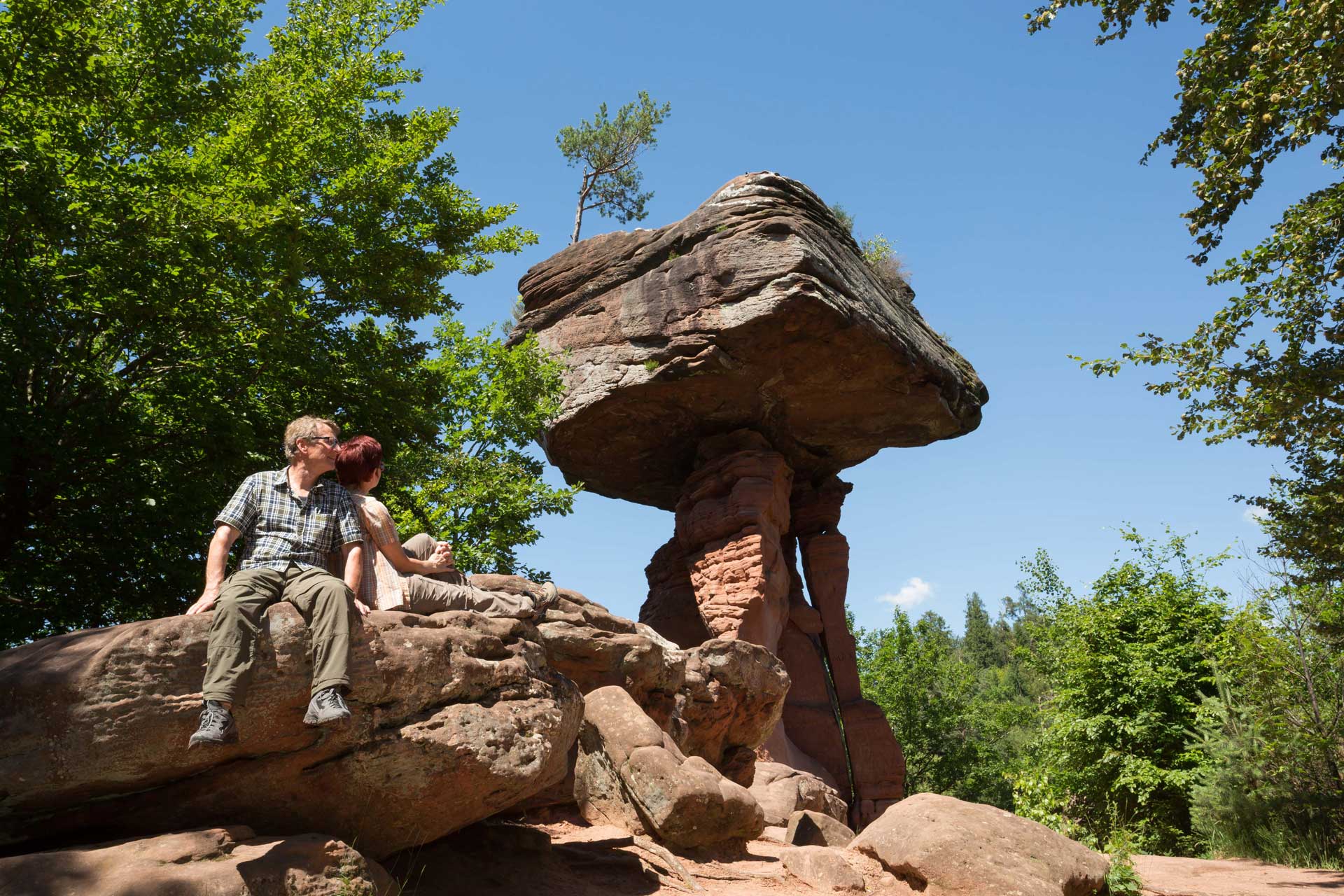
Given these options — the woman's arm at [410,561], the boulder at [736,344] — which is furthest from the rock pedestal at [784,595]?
the woman's arm at [410,561]

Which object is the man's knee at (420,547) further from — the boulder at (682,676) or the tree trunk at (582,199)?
the tree trunk at (582,199)

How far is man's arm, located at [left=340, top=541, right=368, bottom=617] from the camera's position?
4844mm

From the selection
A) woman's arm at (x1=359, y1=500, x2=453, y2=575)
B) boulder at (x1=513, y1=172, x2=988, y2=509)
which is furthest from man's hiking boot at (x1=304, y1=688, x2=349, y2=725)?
boulder at (x1=513, y1=172, x2=988, y2=509)

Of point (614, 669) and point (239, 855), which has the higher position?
point (614, 669)

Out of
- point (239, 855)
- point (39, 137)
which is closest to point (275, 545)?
point (239, 855)

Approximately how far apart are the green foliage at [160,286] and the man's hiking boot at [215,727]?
702 cm

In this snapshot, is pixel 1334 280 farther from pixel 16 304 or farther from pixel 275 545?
pixel 16 304

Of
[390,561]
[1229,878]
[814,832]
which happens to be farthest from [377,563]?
[1229,878]

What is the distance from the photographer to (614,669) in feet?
27.8

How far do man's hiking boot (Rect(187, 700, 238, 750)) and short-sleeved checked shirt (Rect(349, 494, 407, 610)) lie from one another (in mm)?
1126

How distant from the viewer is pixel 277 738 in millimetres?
4461

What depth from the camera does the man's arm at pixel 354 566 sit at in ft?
15.9

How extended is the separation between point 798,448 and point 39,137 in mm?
15080

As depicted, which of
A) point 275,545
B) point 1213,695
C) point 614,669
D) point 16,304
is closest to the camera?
point 275,545
